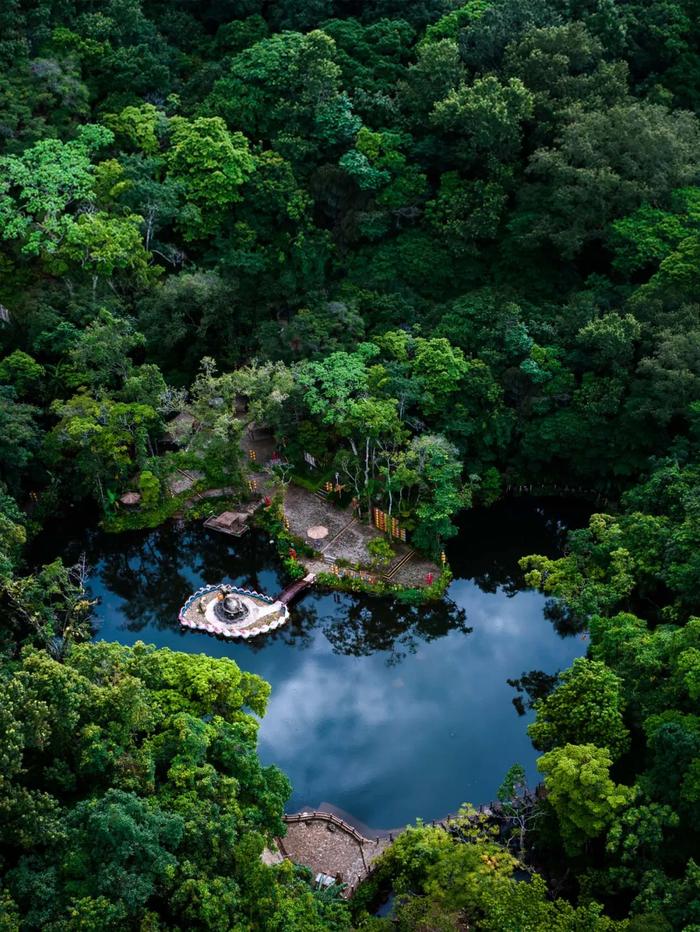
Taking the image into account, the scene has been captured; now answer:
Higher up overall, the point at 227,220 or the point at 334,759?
the point at 227,220

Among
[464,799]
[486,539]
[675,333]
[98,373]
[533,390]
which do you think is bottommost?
[464,799]

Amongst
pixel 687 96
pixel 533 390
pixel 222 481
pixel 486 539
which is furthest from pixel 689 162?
pixel 222 481

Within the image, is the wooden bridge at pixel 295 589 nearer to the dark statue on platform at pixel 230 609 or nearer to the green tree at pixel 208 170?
the dark statue on platform at pixel 230 609

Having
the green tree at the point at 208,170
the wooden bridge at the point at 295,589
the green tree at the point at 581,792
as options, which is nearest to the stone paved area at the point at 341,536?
the wooden bridge at the point at 295,589

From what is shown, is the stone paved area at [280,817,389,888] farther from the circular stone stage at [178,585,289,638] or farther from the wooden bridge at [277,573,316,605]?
the wooden bridge at [277,573,316,605]

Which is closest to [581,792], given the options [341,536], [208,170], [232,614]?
[232,614]

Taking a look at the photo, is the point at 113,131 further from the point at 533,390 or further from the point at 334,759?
the point at 334,759

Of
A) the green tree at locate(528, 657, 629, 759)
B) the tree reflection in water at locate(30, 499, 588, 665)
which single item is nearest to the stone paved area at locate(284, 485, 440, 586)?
the tree reflection in water at locate(30, 499, 588, 665)

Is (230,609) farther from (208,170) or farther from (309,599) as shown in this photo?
(208,170)
